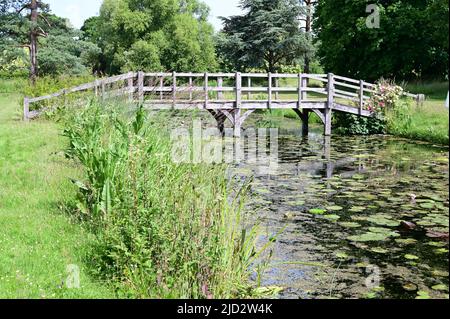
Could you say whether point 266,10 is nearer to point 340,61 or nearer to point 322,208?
point 340,61

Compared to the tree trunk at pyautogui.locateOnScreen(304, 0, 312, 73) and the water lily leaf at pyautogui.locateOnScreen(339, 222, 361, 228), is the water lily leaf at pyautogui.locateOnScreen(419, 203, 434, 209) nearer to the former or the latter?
the water lily leaf at pyautogui.locateOnScreen(339, 222, 361, 228)

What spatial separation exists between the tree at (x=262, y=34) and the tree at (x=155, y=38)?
4.77m

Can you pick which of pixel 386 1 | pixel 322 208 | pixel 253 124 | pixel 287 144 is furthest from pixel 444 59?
pixel 322 208

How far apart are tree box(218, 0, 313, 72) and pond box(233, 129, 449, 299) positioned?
26493 mm

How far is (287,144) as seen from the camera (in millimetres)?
17750

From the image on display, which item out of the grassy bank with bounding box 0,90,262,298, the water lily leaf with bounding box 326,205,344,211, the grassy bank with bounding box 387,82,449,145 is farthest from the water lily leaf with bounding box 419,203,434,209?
the grassy bank with bounding box 387,82,449,145

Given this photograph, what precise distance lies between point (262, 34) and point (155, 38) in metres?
9.28

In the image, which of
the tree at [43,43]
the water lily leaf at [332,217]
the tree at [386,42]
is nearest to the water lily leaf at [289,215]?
the water lily leaf at [332,217]

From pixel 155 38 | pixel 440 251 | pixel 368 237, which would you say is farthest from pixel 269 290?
pixel 155 38

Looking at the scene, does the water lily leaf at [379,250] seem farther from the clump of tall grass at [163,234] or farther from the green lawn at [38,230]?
the green lawn at [38,230]

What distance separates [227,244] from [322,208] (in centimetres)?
375

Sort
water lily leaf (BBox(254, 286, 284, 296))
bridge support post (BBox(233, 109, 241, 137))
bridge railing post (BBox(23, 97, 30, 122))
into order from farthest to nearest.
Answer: bridge support post (BBox(233, 109, 241, 137)) < bridge railing post (BBox(23, 97, 30, 122)) < water lily leaf (BBox(254, 286, 284, 296))

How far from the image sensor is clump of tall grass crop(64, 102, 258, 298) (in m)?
4.99

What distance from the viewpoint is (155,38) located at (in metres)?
44.0
